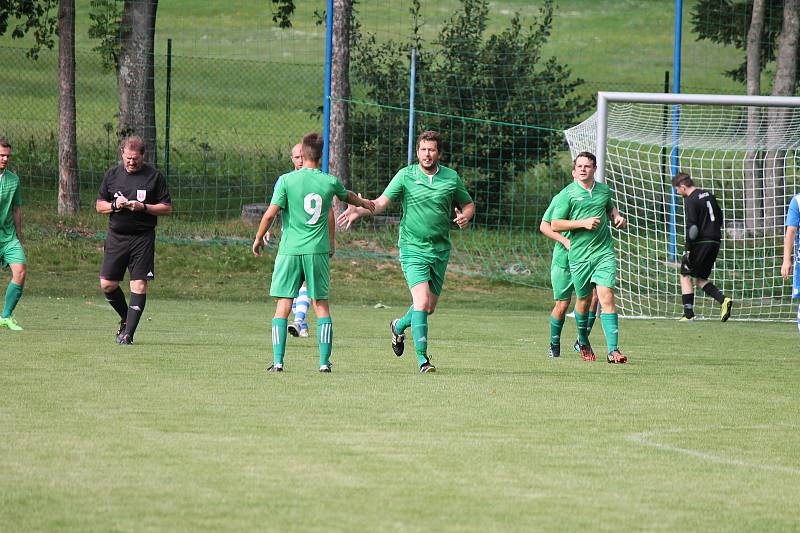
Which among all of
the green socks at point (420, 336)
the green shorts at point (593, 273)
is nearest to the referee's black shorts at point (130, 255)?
the green socks at point (420, 336)

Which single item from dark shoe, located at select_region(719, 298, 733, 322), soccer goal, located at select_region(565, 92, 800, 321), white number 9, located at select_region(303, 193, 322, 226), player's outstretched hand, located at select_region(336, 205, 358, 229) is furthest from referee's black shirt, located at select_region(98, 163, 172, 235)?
dark shoe, located at select_region(719, 298, 733, 322)

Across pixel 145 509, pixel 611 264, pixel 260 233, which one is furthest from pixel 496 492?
pixel 611 264

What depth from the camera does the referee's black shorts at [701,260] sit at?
54.4ft

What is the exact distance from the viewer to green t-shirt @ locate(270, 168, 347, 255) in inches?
376

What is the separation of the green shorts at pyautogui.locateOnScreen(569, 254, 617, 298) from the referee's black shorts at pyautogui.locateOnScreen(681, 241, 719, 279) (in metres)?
5.68

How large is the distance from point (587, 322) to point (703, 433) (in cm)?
393

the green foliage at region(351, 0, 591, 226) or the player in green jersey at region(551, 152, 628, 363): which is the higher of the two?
the green foliage at region(351, 0, 591, 226)

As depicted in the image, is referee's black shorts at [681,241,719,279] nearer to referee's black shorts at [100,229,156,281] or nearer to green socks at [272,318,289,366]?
referee's black shorts at [100,229,156,281]

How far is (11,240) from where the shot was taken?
12500 mm

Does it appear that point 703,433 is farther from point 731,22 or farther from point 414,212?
point 731,22

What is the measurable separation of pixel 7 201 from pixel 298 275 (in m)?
4.08

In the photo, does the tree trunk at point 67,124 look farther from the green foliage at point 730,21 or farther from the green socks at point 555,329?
the green foliage at point 730,21

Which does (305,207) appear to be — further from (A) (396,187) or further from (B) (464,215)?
(B) (464,215)

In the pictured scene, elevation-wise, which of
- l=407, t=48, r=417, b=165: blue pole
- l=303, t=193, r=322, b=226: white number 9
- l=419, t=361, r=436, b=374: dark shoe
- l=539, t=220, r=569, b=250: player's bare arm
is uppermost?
l=407, t=48, r=417, b=165: blue pole
